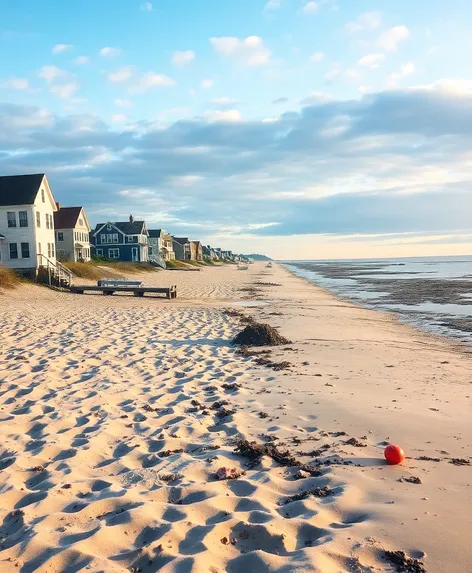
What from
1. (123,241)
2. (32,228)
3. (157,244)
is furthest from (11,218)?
(157,244)

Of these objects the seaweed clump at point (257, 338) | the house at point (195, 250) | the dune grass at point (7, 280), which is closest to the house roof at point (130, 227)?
the house at point (195, 250)

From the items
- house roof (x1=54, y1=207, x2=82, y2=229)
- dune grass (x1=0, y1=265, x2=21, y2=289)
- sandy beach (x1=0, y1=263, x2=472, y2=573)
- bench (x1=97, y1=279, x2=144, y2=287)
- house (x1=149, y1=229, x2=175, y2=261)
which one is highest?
house roof (x1=54, y1=207, x2=82, y2=229)

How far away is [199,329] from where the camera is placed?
15289mm

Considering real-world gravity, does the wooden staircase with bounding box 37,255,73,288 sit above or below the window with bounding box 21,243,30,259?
below

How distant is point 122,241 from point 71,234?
72.8ft

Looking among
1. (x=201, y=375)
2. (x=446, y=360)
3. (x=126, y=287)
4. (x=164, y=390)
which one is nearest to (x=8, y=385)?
(x=164, y=390)

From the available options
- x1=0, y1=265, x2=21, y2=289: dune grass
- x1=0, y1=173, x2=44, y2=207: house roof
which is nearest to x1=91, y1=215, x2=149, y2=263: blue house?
x1=0, y1=173, x2=44, y2=207: house roof

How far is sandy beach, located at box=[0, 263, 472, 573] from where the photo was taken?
3.60 m

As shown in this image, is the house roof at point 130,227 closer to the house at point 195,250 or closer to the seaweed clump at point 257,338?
the house at point 195,250

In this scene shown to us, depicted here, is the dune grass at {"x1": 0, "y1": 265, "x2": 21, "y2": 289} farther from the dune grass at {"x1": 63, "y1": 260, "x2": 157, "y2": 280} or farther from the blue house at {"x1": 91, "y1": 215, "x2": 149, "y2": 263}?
the blue house at {"x1": 91, "y1": 215, "x2": 149, "y2": 263}

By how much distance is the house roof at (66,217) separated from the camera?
5797 centimetres

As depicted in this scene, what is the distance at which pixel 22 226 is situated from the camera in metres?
36.7

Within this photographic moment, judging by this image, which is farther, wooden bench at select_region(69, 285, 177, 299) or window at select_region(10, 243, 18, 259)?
window at select_region(10, 243, 18, 259)

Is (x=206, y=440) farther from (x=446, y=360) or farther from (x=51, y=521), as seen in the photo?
(x=446, y=360)
